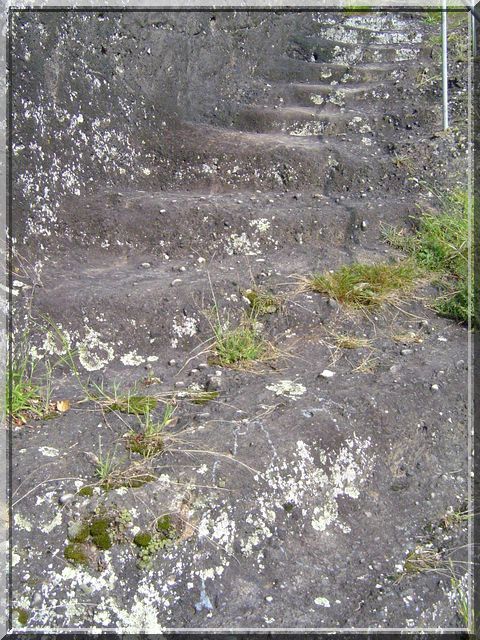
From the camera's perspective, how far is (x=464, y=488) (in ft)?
8.91

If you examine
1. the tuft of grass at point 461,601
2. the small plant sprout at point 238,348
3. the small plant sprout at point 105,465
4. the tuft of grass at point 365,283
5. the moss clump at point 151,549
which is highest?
the tuft of grass at point 365,283

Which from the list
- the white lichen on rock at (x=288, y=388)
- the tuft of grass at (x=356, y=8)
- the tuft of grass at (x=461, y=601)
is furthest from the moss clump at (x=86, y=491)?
the tuft of grass at (x=356, y=8)

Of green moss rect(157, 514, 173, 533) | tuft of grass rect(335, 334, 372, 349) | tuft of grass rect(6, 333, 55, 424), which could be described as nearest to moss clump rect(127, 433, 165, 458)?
green moss rect(157, 514, 173, 533)

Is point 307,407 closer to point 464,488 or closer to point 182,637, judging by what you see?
point 464,488

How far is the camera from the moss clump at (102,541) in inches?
87.3

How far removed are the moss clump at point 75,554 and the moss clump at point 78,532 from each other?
0.07ft

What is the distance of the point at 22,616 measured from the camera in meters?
2.08

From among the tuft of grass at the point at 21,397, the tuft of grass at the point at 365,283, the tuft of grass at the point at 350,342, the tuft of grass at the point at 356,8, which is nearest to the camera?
the tuft of grass at the point at 21,397

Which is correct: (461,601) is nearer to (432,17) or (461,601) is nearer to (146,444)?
(146,444)

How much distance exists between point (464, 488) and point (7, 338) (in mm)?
2091

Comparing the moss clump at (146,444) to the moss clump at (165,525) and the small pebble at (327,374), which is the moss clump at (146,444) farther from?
the small pebble at (327,374)

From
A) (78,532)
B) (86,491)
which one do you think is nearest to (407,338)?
(86,491)

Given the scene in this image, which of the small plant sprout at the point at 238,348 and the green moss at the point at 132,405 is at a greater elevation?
the small plant sprout at the point at 238,348

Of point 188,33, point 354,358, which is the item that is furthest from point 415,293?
point 188,33
